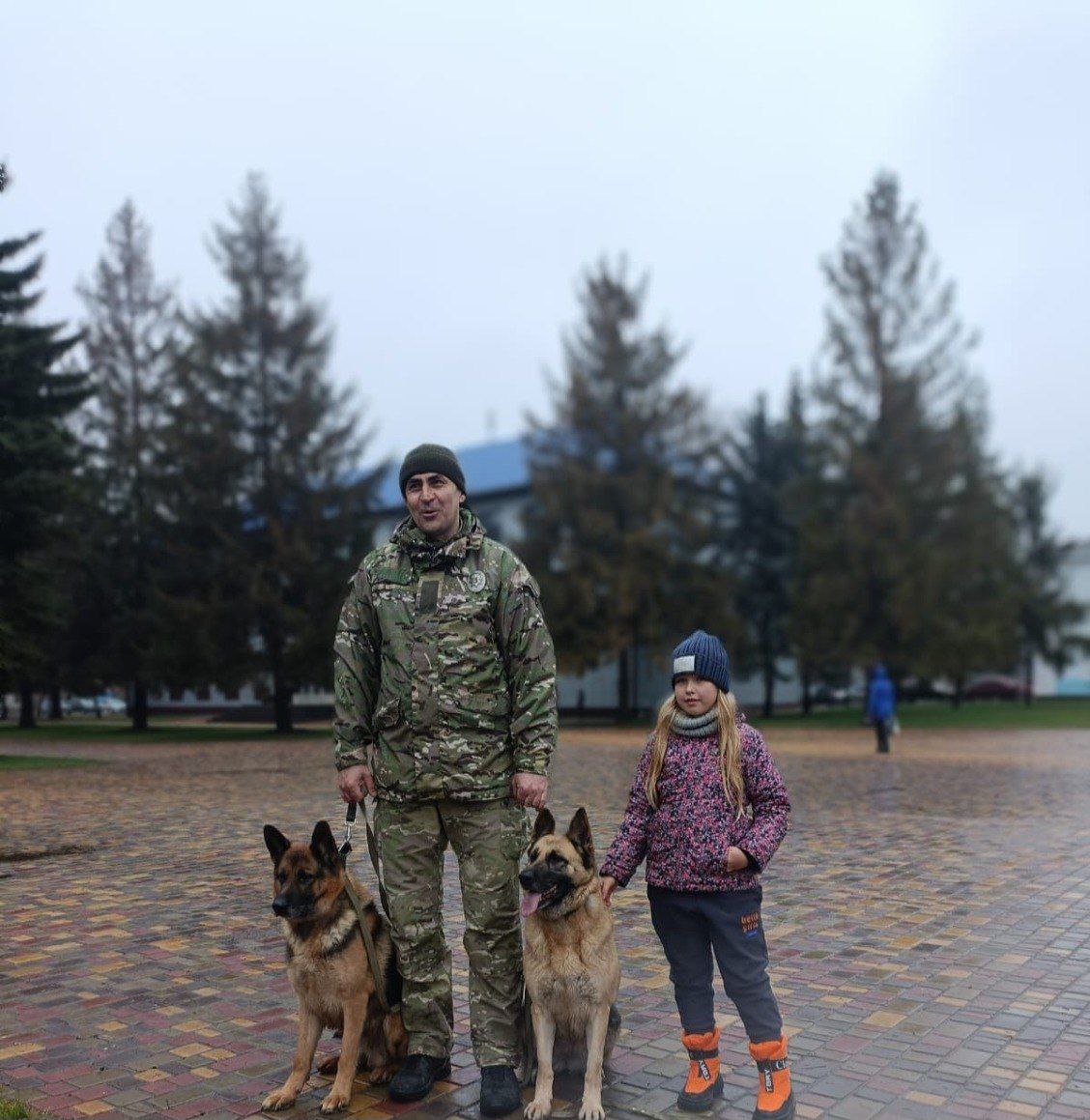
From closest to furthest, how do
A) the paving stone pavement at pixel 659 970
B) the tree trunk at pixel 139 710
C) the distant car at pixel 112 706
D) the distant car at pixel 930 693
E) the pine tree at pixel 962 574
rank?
1. the paving stone pavement at pixel 659 970
2. the pine tree at pixel 962 574
3. the tree trunk at pixel 139 710
4. the distant car at pixel 930 693
5. the distant car at pixel 112 706

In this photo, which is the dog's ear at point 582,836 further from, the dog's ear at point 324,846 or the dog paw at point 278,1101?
the dog paw at point 278,1101

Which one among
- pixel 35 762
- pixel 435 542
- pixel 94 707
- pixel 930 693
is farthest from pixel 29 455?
pixel 930 693

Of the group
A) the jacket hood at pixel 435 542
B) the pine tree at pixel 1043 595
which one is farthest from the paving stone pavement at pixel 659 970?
the pine tree at pixel 1043 595

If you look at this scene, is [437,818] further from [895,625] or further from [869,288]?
[869,288]

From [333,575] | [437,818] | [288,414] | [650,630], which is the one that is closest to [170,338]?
[288,414]

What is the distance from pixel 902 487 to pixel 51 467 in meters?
25.2

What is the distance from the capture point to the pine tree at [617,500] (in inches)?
1375

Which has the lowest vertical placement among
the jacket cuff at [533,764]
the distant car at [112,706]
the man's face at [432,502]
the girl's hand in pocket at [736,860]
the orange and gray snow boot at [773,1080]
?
the distant car at [112,706]

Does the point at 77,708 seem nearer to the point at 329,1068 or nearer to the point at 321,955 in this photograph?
the point at 329,1068

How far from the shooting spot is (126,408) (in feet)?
124

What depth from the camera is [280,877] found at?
4348mm

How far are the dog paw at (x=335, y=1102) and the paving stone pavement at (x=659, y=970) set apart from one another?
0.06 m

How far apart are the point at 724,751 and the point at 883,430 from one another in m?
36.0

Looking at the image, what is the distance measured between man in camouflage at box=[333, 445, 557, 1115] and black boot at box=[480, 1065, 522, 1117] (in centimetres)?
3
